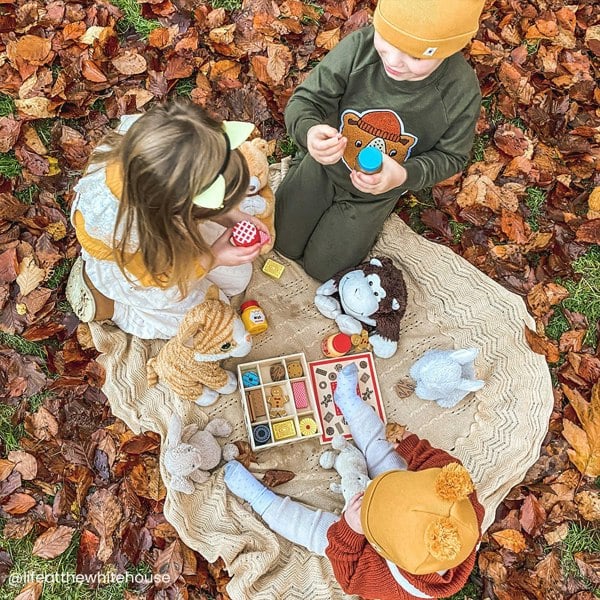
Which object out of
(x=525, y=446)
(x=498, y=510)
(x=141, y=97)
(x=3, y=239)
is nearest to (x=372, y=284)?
(x=525, y=446)

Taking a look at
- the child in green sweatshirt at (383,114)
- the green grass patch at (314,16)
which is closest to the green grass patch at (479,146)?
the child in green sweatshirt at (383,114)

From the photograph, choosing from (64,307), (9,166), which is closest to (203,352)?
(64,307)

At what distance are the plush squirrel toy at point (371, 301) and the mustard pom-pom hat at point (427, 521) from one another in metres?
0.66

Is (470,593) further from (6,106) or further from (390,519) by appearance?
(6,106)

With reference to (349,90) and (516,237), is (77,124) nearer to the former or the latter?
(349,90)

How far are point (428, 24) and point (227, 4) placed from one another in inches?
55.1

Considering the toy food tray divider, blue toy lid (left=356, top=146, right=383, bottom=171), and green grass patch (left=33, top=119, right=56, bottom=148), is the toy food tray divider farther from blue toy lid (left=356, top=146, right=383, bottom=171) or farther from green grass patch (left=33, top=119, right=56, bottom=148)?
green grass patch (left=33, top=119, right=56, bottom=148)

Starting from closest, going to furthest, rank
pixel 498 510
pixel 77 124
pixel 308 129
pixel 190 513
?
pixel 308 129, pixel 190 513, pixel 498 510, pixel 77 124

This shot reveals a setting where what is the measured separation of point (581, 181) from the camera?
245 centimetres

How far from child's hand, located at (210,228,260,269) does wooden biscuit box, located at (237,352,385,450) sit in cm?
53

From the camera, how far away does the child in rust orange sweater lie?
1.49m

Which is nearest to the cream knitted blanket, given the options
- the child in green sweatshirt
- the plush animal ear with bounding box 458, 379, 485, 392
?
the plush animal ear with bounding box 458, 379, 485, 392

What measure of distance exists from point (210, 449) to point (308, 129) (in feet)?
3.58

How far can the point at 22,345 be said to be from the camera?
83.4 inches
